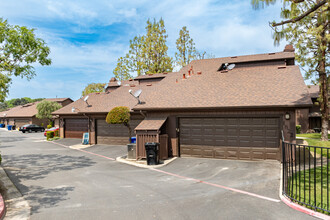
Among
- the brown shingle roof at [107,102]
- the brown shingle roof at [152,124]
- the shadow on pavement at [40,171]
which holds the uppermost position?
the brown shingle roof at [107,102]

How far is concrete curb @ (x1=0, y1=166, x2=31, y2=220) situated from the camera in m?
6.39

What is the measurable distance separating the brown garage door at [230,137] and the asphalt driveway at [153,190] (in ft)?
2.24

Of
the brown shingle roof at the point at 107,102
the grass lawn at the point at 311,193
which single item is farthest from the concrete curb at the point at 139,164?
the grass lawn at the point at 311,193

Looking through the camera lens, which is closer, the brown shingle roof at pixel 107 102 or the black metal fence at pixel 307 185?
the black metal fence at pixel 307 185

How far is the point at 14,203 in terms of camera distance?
736 cm

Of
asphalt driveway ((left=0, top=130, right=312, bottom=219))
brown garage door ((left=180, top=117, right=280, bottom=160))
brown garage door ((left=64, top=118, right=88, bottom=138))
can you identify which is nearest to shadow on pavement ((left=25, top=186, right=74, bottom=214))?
asphalt driveway ((left=0, top=130, right=312, bottom=219))

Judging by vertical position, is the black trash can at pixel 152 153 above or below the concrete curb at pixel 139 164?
above

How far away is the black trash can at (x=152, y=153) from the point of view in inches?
502

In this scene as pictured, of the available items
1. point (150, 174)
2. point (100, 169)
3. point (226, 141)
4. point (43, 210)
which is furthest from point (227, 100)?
point (43, 210)

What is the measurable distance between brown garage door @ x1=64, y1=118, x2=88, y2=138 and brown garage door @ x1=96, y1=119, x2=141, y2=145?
14.7 ft

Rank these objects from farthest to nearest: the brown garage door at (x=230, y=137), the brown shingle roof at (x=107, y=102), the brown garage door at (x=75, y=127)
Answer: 1. the brown garage door at (x=75, y=127)
2. the brown shingle roof at (x=107, y=102)
3. the brown garage door at (x=230, y=137)

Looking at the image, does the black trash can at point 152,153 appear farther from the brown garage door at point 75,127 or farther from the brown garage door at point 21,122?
the brown garage door at point 21,122

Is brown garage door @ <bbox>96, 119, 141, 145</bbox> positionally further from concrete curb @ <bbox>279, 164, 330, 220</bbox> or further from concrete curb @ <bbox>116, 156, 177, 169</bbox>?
concrete curb @ <bbox>279, 164, 330, 220</bbox>

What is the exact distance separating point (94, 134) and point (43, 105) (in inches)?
1142
